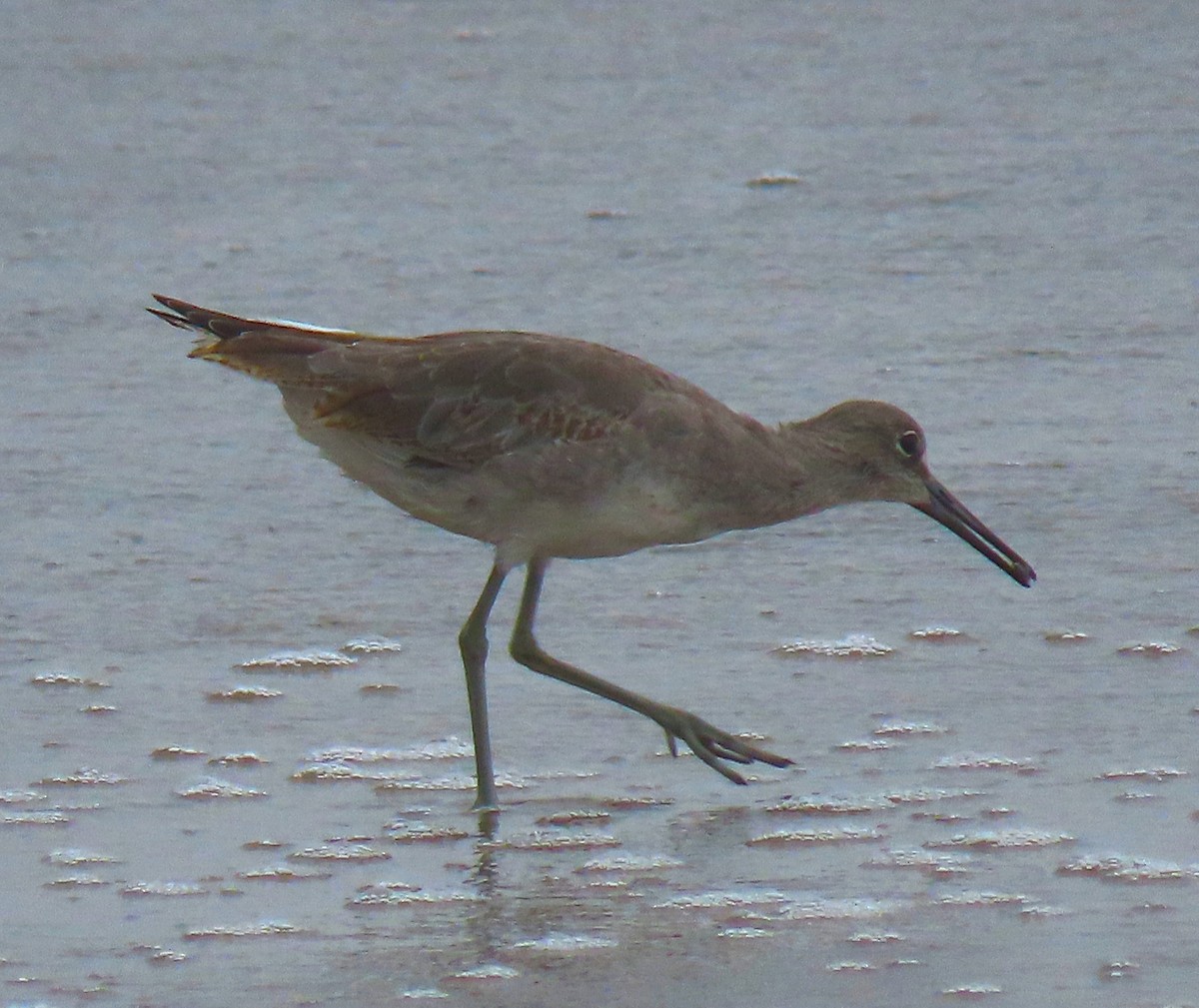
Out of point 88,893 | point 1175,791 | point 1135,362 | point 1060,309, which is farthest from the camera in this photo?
point 1060,309

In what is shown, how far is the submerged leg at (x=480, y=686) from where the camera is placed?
4848 millimetres

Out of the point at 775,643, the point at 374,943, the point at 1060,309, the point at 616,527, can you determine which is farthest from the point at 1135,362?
the point at 374,943

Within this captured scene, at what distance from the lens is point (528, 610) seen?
17.4 ft

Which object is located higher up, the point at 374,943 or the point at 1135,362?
the point at 1135,362

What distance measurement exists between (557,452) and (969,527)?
964 millimetres

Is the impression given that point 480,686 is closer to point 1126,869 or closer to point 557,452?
point 557,452

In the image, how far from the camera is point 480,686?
5.06 metres

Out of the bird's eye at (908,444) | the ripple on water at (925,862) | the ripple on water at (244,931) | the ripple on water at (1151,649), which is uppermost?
the bird's eye at (908,444)

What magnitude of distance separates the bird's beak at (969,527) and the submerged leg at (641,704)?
815mm

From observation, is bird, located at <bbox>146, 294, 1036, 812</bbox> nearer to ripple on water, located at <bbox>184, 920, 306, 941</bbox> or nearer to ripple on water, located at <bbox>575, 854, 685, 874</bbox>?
ripple on water, located at <bbox>575, 854, 685, 874</bbox>

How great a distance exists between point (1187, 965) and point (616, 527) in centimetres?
162

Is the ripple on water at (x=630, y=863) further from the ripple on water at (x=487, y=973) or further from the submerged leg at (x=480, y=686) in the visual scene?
the ripple on water at (x=487, y=973)

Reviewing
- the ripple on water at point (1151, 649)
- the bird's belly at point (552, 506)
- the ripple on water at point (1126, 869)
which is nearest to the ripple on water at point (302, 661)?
the bird's belly at point (552, 506)

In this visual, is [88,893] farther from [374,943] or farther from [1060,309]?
[1060,309]
